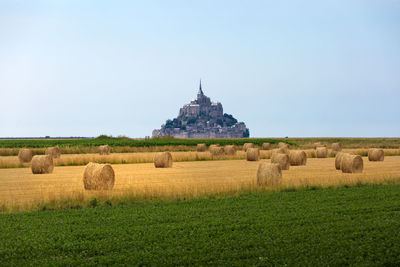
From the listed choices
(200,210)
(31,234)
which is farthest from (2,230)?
(200,210)

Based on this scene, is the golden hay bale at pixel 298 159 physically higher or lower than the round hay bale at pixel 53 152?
lower

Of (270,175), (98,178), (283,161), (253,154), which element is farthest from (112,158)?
(270,175)

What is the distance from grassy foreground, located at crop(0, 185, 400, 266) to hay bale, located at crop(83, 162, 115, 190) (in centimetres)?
512

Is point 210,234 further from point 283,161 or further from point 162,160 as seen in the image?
point 162,160

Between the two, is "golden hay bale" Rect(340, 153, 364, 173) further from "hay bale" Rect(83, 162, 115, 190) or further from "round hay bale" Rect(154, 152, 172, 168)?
"hay bale" Rect(83, 162, 115, 190)

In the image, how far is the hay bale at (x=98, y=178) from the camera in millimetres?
20047

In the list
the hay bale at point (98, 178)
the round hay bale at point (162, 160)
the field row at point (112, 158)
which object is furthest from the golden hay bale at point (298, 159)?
the hay bale at point (98, 178)

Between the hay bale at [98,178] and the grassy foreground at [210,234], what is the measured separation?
5.12 meters

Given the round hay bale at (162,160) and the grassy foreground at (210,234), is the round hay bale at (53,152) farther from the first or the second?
the grassy foreground at (210,234)

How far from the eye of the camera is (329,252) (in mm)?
9656

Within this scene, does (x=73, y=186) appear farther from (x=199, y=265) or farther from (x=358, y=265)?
(x=358, y=265)

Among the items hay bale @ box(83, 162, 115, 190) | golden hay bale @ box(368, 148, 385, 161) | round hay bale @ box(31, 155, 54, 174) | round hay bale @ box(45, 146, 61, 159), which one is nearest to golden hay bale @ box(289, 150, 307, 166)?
golden hay bale @ box(368, 148, 385, 161)

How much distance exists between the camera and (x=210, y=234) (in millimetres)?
10992

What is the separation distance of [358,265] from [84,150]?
40899mm
